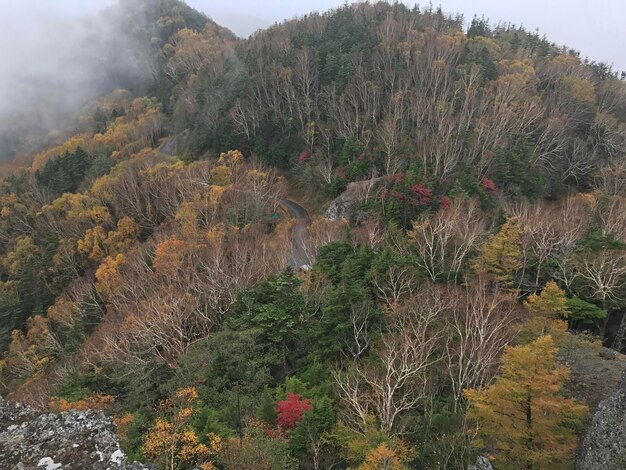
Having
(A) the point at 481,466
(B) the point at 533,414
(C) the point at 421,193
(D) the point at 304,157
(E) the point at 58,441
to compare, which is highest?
(C) the point at 421,193

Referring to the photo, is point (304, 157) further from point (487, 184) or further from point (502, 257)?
point (502, 257)

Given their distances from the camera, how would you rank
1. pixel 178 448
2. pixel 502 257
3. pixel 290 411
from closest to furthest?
pixel 178 448 < pixel 290 411 < pixel 502 257

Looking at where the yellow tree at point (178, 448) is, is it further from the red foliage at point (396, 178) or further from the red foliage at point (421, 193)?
the red foliage at point (396, 178)

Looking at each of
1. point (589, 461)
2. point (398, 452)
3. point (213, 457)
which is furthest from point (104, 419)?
point (589, 461)

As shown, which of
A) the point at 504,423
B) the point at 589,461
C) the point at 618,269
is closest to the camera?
the point at 589,461

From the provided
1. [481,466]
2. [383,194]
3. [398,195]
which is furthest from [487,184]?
[481,466]

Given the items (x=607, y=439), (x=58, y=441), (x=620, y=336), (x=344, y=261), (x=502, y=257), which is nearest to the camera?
(x=58, y=441)

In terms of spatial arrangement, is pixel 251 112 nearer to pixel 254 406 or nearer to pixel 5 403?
pixel 254 406

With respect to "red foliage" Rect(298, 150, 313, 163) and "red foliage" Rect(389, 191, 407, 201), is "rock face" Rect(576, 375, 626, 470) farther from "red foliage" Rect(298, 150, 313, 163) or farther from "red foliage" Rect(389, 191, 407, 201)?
"red foliage" Rect(298, 150, 313, 163)
